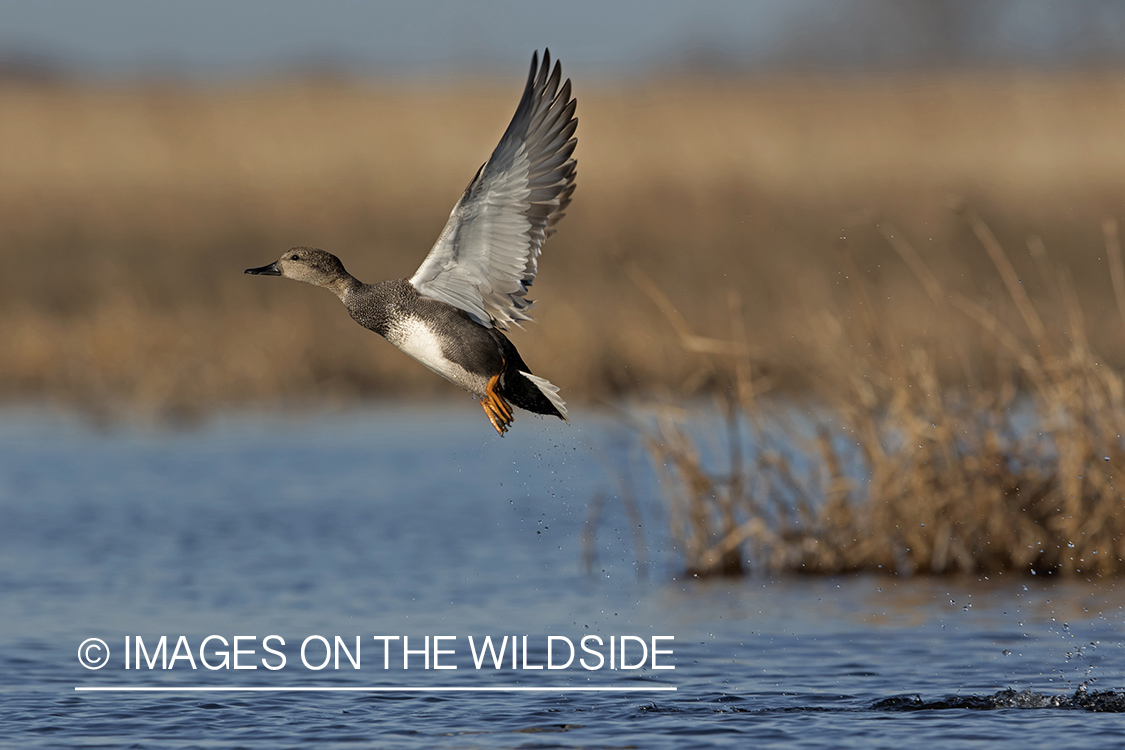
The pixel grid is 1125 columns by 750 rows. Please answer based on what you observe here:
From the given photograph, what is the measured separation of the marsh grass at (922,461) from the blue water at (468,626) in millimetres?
233

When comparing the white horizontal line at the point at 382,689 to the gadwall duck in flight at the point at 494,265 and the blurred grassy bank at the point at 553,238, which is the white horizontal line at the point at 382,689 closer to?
the gadwall duck in flight at the point at 494,265

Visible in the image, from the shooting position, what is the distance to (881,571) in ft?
30.6

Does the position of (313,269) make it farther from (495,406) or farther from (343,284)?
(495,406)

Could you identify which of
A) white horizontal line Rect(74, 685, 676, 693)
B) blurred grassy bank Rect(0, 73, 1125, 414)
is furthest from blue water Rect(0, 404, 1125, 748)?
blurred grassy bank Rect(0, 73, 1125, 414)

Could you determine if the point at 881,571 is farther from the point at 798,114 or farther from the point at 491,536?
the point at 798,114

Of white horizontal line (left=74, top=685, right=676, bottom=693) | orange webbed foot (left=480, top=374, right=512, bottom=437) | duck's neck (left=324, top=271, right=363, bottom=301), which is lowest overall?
white horizontal line (left=74, top=685, right=676, bottom=693)

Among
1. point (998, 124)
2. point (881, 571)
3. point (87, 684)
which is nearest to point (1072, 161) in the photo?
point (998, 124)

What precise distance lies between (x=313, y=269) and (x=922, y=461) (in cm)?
406

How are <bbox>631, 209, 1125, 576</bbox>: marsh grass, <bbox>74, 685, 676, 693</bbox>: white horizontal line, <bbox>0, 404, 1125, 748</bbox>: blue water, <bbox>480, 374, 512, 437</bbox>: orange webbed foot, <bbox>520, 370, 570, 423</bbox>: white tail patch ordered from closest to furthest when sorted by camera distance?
<bbox>480, 374, 512, 437</bbox>: orange webbed foot → <bbox>520, 370, 570, 423</bbox>: white tail patch → <bbox>0, 404, 1125, 748</bbox>: blue water → <bbox>74, 685, 676, 693</bbox>: white horizontal line → <bbox>631, 209, 1125, 576</bbox>: marsh grass

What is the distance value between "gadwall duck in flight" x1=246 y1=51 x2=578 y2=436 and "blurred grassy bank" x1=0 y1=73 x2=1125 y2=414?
868cm

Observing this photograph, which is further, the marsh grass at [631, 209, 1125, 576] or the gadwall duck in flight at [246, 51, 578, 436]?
the marsh grass at [631, 209, 1125, 576]

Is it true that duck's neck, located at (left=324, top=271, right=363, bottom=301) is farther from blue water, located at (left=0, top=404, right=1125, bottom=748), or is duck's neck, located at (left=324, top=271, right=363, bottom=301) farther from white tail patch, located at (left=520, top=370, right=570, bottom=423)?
blue water, located at (left=0, top=404, right=1125, bottom=748)

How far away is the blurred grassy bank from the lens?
17.1m

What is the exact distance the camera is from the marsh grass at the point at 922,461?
8711 mm
